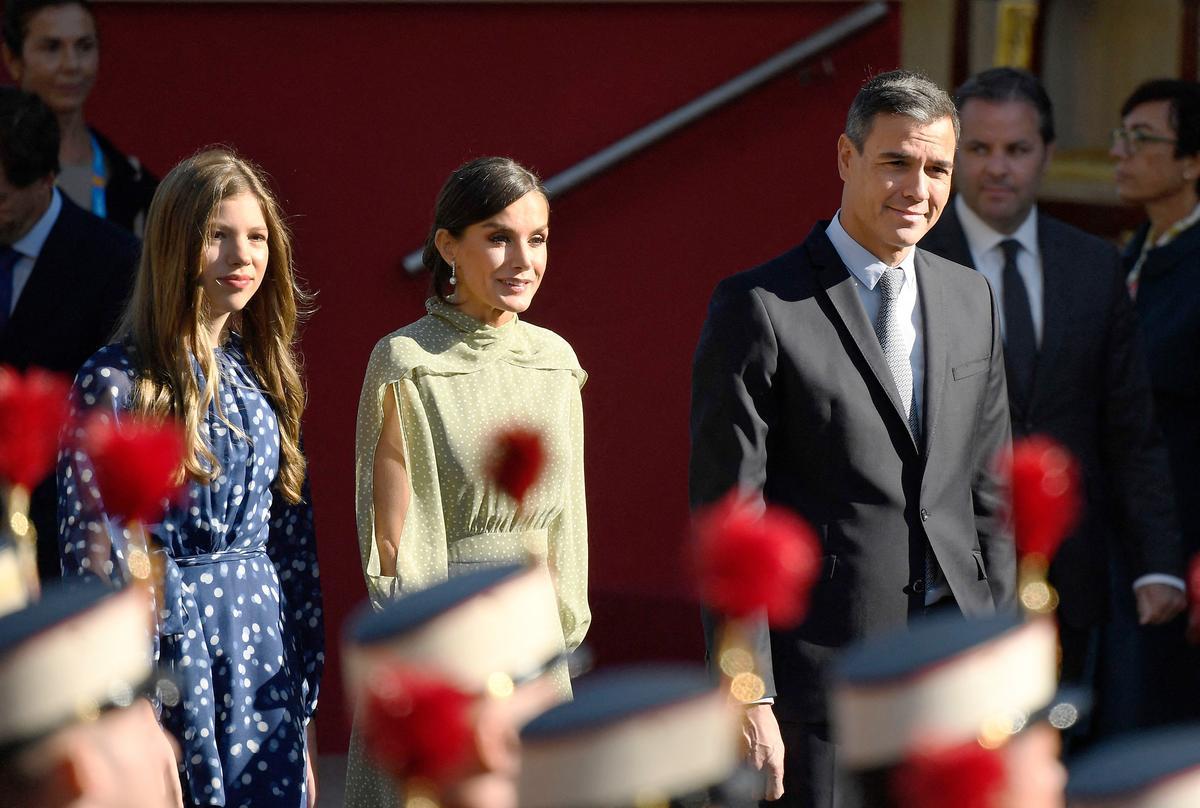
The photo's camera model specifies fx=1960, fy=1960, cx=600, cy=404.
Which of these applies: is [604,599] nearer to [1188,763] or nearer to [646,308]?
[646,308]

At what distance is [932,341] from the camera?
10.8ft

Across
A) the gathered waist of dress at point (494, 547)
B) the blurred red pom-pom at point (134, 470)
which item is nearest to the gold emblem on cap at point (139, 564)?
the blurred red pom-pom at point (134, 470)

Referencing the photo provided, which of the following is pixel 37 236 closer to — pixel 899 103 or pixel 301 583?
pixel 301 583

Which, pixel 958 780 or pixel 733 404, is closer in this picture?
pixel 958 780

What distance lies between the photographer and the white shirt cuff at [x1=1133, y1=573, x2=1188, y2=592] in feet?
13.1

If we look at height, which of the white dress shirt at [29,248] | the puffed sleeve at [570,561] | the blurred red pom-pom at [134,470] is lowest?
the puffed sleeve at [570,561]

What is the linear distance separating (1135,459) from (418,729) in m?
2.51

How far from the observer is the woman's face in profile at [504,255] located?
3.61 m

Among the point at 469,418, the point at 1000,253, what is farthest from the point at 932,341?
the point at 1000,253

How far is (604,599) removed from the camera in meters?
5.40

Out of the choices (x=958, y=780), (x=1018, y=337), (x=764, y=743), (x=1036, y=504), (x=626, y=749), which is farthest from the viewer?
(x=1018, y=337)

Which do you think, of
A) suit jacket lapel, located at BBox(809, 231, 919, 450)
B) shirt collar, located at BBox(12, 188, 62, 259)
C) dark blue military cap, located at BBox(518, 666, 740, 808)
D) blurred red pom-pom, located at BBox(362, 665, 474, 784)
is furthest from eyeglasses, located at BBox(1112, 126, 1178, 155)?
blurred red pom-pom, located at BBox(362, 665, 474, 784)

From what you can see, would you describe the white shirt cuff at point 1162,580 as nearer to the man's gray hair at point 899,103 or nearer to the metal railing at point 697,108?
the man's gray hair at point 899,103

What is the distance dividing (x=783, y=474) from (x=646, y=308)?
83.6 inches
